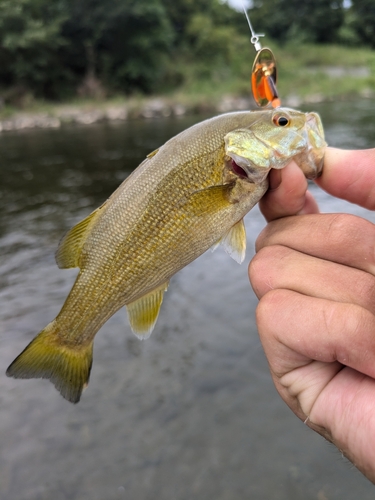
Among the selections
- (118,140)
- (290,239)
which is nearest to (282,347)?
(290,239)

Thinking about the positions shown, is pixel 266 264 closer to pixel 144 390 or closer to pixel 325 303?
pixel 325 303

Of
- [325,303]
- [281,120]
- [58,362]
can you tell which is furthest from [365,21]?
[58,362]

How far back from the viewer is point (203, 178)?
243cm

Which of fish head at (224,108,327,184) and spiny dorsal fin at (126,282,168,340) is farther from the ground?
fish head at (224,108,327,184)

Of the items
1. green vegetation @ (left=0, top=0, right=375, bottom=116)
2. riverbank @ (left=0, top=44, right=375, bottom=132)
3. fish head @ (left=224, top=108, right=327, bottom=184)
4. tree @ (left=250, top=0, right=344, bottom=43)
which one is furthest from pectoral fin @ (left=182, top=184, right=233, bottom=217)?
tree @ (left=250, top=0, right=344, bottom=43)

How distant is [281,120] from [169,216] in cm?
90

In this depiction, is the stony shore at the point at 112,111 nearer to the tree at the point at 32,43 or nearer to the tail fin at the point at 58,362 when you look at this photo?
the tree at the point at 32,43

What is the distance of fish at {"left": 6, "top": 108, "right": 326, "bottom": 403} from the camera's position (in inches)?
94.3

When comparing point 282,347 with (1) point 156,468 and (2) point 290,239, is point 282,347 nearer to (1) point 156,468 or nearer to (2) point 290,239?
(2) point 290,239

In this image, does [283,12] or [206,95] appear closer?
[206,95]

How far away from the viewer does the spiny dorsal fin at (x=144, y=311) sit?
8.52ft

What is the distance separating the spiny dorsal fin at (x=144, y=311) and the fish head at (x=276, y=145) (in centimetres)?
92

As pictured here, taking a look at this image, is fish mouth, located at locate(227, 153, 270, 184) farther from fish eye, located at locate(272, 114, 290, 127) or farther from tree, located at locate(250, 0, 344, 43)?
tree, located at locate(250, 0, 344, 43)

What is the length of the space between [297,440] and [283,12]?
3383 inches
